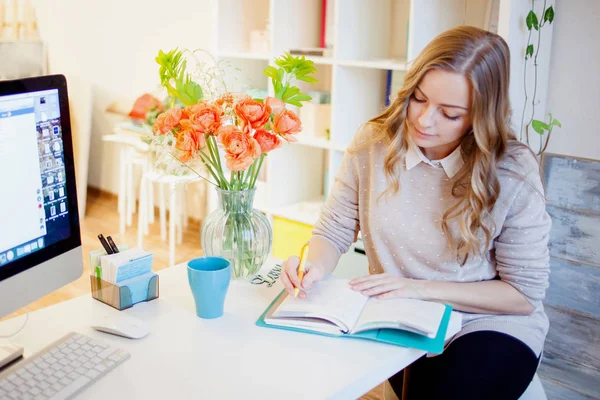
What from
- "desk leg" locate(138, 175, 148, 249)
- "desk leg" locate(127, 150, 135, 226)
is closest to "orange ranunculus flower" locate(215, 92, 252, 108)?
"desk leg" locate(138, 175, 148, 249)

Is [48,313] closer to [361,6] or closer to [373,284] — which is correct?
[373,284]

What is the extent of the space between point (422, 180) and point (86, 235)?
2.98 metres

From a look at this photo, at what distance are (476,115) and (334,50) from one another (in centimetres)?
124

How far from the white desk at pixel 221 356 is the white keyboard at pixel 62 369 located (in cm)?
2

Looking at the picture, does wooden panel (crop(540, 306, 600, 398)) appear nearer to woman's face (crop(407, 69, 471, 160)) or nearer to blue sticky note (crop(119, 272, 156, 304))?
woman's face (crop(407, 69, 471, 160))

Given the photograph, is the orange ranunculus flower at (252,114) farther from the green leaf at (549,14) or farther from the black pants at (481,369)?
the green leaf at (549,14)

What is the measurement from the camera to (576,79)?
225 centimetres

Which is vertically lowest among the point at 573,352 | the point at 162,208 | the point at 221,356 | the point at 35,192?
the point at 573,352

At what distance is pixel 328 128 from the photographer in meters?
2.90

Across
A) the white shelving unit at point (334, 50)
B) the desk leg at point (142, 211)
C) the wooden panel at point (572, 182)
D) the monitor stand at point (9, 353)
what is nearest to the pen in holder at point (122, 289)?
the monitor stand at point (9, 353)

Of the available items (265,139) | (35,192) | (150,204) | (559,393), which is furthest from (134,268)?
(150,204)

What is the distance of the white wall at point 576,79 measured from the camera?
2197 mm

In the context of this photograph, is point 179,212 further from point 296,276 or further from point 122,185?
point 296,276

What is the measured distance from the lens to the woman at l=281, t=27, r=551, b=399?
55.1 inches
